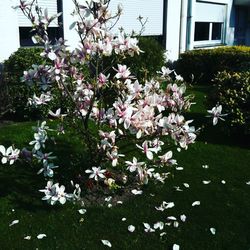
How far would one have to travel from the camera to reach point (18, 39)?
916 cm

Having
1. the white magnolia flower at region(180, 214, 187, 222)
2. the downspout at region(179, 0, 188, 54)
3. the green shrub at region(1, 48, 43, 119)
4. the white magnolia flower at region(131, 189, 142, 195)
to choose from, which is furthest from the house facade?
the white magnolia flower at region(180, 214, 187, 222)

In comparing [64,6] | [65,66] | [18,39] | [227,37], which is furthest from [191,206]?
[227,37]

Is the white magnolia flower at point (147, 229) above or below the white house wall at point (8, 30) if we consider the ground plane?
below

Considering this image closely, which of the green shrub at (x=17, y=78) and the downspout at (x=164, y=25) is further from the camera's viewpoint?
the downspout at (x=164, y=25)

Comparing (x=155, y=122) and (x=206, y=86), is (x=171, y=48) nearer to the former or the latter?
(x=206, y=86)

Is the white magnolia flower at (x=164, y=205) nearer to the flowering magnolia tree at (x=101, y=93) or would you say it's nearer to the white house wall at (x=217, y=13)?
the flowering magnolia tree at (x=101, y=93)

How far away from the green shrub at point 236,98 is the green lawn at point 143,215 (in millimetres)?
1101

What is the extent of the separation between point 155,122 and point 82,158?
168 cm

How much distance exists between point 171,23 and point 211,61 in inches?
91.4

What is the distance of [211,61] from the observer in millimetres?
14016

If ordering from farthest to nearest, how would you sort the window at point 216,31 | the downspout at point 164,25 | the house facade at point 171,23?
1. the window at point 216,31
2. the downspout at point 164,25
3. the house facade at point 171,23

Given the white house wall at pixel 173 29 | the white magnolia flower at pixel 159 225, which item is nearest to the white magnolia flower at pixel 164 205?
the white magnolia flower at pixel 159 225

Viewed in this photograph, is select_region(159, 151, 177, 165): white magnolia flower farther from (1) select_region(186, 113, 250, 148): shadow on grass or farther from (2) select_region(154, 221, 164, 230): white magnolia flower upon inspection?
(1) select_region(186, 113, 250, 148): shadow on grass

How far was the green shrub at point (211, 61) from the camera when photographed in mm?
13455
